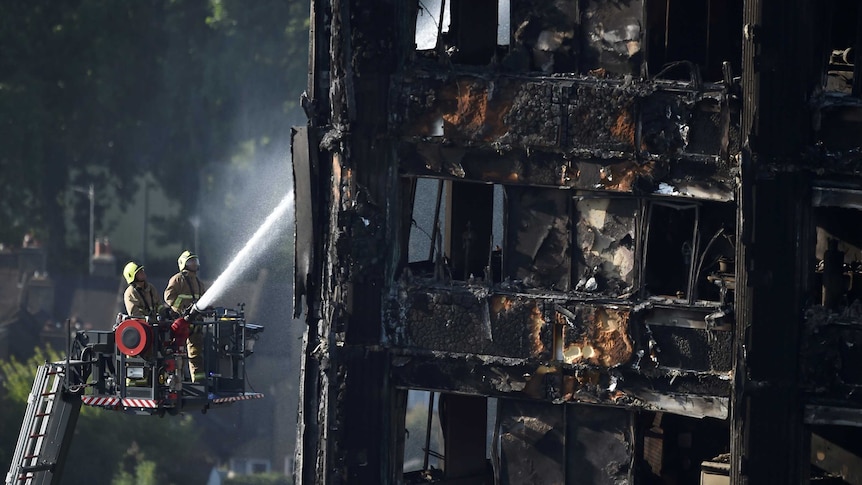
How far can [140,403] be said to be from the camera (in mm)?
17406

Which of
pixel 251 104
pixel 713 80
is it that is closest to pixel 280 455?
pixel 251 104

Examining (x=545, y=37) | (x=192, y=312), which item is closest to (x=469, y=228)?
(x=545, y=37)

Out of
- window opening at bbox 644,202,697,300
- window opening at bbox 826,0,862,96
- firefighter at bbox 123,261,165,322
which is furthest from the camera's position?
firefighter at bbox 123,261,165,322

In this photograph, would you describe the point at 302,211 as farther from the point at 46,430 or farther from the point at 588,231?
the point at 46,430

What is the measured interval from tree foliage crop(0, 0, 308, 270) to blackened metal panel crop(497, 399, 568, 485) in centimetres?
3238

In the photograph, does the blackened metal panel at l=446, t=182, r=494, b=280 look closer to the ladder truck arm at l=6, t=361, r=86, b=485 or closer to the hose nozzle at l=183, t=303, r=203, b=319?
the hose nozzle at l=183, t=303, r=203, b=319

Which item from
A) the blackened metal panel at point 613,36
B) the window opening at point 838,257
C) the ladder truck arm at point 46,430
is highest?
the blackened metal panel at point 613,36

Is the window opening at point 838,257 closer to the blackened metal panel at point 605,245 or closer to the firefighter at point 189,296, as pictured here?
the blackened metal panel at point 605,245

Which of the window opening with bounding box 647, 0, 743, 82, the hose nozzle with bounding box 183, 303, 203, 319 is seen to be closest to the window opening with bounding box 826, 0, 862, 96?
the window opening with bounding box 647, 0, 743, 82

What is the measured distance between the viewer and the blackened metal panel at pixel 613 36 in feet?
54.1

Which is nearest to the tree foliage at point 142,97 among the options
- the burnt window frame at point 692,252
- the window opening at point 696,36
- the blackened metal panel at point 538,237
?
the window opening at point 696,36

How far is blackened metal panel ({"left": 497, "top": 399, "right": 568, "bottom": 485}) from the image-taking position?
55.6 feet

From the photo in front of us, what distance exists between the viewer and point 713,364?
16266mm

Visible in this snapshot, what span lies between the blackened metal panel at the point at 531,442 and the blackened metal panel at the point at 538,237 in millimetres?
1373
